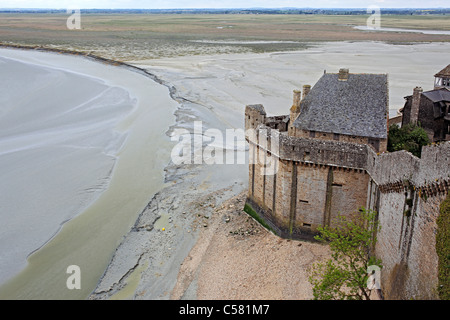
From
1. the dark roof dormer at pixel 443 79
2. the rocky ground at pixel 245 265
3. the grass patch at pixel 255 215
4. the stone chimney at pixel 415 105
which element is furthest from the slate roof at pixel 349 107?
the dark roof dormer at pixel 443 79

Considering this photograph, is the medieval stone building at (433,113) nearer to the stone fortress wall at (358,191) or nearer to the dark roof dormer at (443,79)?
the dark roof dormer at (443,79)

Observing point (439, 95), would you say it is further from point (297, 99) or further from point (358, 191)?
point (358, 191)

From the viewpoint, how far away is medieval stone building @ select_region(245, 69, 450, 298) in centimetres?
1520

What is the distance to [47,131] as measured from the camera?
148ft

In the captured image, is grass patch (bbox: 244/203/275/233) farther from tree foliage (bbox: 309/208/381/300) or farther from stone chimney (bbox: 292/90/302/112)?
stone chimney (bbox: 292/90/302/112)

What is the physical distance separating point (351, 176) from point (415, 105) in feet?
38.2

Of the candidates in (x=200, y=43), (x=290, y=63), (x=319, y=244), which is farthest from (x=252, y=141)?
(x=200, y=43)

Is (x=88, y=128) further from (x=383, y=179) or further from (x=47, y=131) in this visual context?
(x=383, y=179)

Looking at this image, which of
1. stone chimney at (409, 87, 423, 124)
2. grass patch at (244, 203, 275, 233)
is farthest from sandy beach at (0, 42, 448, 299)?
stone chimney at (409, 87, 423, 124)

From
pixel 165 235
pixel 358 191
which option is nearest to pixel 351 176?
pixel 358 191

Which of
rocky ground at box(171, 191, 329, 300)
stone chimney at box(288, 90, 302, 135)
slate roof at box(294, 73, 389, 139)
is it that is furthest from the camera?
stone chimney at box(288, 90, 302, 135)

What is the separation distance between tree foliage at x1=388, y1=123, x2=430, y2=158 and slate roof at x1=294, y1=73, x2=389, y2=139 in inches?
58.3

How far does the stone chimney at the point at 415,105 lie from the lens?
29062mm

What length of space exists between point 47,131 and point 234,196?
989 inches
